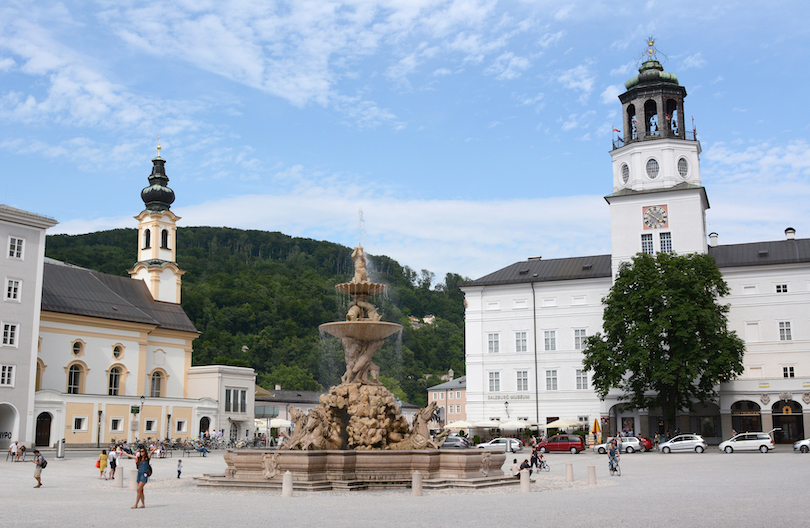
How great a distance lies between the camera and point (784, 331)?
176 ft

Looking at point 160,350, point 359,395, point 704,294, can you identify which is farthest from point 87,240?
point 359,395

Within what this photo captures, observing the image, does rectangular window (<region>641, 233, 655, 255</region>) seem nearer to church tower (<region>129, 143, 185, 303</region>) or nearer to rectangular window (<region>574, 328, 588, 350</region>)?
rectangular window (<region>574, 328, 588, 350</region>)

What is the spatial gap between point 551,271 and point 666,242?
358 inches

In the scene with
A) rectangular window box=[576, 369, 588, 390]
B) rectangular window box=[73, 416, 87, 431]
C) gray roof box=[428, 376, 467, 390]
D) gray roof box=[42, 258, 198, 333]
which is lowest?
rectangular window box=[73, 416, 87, 431]

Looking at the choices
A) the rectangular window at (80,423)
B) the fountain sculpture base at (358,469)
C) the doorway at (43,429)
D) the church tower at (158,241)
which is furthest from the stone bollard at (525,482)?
the church tower at (158,241)

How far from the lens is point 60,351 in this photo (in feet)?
190

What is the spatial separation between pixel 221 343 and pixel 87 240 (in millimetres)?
24244

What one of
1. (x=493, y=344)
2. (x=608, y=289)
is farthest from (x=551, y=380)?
(x=608, y=289)

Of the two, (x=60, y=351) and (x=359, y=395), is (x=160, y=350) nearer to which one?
(x=60, y=351)

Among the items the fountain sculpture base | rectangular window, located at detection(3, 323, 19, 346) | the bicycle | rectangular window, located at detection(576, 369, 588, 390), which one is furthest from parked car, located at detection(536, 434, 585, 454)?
rectangular window, located at detection(3, 323, 19, 346)

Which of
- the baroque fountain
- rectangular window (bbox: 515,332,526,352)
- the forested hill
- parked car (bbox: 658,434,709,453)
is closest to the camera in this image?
the baroque fountain

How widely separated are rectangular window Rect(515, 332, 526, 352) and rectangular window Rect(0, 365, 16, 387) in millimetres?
33753

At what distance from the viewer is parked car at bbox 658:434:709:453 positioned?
4259 centimetres

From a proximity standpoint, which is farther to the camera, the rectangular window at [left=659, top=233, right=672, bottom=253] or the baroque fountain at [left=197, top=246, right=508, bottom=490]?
the rectangular window at [left=659, top=233, right=672, bottom=253]
